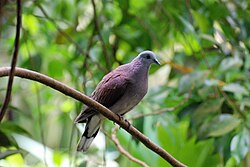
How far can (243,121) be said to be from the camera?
1986 millimetres

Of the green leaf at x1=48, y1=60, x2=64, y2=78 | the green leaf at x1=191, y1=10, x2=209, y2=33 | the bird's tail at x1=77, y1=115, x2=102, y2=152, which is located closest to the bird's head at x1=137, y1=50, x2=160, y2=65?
the bird's tail at x1=77, y1=115, x2=102, y2=152

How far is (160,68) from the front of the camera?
2455mm

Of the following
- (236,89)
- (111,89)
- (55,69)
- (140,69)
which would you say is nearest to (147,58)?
(140,69)

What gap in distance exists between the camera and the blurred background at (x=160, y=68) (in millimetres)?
2029

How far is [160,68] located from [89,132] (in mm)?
761

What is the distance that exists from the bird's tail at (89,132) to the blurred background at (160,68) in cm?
7

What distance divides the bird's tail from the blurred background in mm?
71

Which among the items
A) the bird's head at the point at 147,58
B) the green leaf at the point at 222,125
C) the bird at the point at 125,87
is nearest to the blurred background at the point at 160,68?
the green leaf at the point at 222,125

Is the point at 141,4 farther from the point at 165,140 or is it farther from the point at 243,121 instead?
the point at 243,121

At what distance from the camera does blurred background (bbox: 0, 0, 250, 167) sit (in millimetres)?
2029

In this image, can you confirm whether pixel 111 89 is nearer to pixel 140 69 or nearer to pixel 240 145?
pixel 140 69

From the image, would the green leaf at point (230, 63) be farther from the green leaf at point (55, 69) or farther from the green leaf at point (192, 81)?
the green leaf at point (55, 69)

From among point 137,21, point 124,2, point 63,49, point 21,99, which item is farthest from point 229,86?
point 21,99

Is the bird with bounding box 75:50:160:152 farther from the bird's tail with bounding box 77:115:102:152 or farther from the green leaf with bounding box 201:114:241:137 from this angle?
the green leaf with bounding box 201:114:241:137
